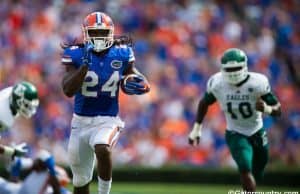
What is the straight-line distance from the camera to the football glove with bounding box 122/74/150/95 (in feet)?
27.4

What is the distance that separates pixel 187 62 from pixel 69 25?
7.66 ft

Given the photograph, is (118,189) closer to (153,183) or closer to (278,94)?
(153,183)

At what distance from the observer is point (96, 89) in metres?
8.41

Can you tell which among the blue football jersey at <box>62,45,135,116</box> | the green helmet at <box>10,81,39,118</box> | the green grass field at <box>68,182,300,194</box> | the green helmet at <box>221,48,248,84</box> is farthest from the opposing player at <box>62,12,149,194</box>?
the green grass field at <box>68,182,300,194</box>

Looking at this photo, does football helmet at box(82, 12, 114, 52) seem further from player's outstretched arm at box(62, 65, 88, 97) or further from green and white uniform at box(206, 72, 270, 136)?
green and white uniform at box(206, 72, 270, 136)

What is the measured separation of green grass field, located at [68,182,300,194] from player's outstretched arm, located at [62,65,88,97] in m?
4.29

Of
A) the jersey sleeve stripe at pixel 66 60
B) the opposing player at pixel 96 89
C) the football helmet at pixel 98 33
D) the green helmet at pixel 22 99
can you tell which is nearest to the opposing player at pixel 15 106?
the green helmet at pixel 22 99

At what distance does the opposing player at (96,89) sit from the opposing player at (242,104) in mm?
1554

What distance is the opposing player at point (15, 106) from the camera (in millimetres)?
8586

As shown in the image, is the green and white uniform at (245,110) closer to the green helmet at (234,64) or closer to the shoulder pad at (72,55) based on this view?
the green helmet at (234,64)

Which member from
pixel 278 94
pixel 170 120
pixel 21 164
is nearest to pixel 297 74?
pixel 278 94

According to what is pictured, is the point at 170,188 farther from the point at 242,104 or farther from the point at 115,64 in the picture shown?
the point at 115,64

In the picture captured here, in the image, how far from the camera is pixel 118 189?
13.3 metres

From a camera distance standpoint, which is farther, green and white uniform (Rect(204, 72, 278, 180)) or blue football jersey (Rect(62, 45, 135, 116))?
green and white uniform (Rect(204, 72, 278, 180))
